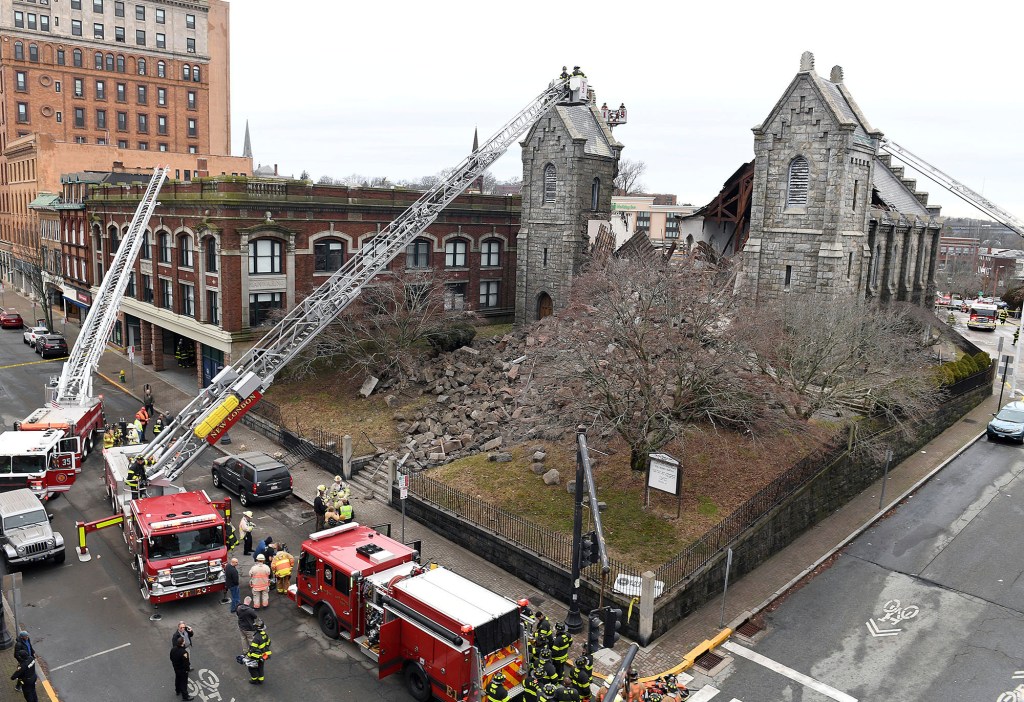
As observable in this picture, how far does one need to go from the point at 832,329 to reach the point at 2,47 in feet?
293

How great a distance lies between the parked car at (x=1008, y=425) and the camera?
34.7m

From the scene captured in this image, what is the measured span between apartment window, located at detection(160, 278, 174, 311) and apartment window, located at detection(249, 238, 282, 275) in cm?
877

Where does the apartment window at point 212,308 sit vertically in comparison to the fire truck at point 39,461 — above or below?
above

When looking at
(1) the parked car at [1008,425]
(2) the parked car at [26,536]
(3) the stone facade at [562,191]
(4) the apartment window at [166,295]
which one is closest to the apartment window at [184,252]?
(4) the apartment window at [166,295]

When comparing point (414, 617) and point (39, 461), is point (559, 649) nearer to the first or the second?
Answer: point (414, 617)

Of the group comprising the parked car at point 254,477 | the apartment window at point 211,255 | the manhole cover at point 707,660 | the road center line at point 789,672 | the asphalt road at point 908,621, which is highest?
the apartment window at point 211,255

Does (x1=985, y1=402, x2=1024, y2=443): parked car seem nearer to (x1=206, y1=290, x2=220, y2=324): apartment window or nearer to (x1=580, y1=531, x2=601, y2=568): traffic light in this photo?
(x1=580, y1=531, x2=601, y2=568): traffic light

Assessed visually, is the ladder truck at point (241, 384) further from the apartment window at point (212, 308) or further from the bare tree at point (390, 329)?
the apartment window at point (212, 308)

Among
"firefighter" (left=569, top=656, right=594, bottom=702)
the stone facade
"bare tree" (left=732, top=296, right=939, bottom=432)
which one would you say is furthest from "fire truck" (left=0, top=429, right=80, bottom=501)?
the stone facade

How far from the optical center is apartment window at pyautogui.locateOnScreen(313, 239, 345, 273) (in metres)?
41.6

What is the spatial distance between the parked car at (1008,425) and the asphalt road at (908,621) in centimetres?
844

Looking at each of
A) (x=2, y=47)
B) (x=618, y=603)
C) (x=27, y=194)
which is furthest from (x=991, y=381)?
(x=2, y=47)

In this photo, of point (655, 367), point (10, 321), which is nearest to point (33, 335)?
point (10, 321)

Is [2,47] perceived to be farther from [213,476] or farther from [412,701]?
[412,701]
